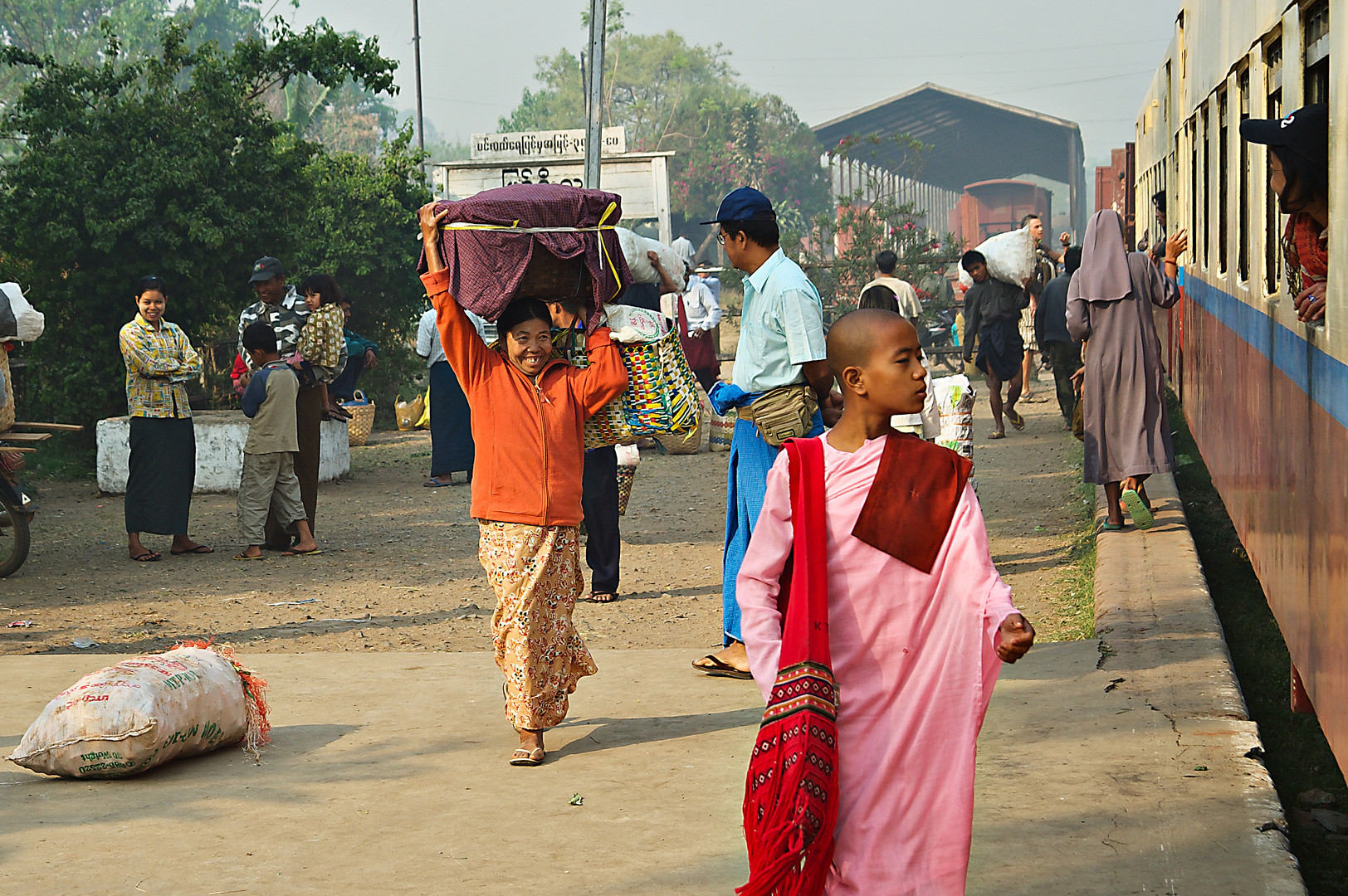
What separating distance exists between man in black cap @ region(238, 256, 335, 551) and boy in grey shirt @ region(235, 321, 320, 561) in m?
0.15

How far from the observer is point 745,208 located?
5.43 m

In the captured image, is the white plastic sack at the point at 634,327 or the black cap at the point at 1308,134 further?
the white plastic sack at the point at 634,327

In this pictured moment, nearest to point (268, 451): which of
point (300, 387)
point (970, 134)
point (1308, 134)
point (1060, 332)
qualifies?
point (300, 387)

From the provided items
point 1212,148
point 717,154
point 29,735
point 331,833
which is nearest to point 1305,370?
point 331,833

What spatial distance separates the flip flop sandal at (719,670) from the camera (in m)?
5.66

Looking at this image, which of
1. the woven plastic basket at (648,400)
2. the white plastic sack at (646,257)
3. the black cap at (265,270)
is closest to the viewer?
the woven plastic basket at (648,400)

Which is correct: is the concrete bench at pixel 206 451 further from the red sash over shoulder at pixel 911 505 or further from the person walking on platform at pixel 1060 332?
the red sash over shoulder at pixel 911 505

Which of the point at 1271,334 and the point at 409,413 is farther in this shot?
the point at 409,413

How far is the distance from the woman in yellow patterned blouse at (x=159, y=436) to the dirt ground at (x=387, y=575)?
11.6 inches

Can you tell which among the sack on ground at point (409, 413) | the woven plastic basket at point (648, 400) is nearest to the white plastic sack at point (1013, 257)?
the sack on ground at point (409, 413)

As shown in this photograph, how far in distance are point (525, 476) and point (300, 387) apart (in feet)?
17.4

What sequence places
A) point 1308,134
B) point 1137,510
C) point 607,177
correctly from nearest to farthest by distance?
1. point 1308,134
2. point 1137,510
3. point 607,177

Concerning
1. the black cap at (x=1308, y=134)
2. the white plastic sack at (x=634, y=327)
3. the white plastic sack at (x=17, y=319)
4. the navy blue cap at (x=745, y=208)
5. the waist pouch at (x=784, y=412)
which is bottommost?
the waist pouch at (x=784, y=412)

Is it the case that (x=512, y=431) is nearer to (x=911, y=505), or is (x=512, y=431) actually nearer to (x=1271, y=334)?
(x=911, y=505)
